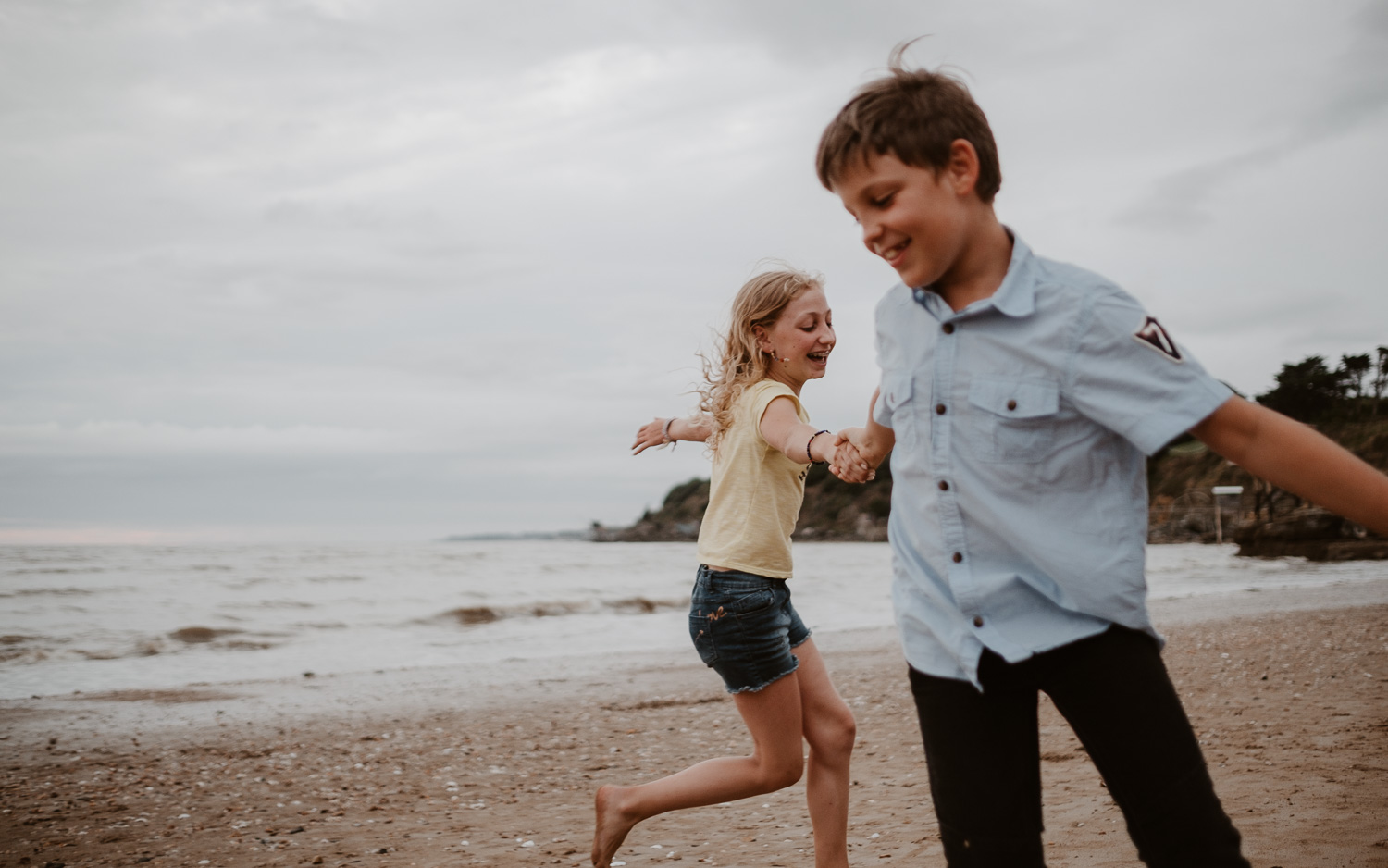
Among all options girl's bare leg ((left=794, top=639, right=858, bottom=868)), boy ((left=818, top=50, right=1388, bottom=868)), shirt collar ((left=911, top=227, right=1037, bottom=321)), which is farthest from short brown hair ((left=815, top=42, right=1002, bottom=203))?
girl's bare leg ((left=794, top=639, right=858, bottom=868))

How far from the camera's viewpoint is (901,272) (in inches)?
77.9

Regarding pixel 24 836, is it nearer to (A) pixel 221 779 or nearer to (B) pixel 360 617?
(A) pixel 221 779

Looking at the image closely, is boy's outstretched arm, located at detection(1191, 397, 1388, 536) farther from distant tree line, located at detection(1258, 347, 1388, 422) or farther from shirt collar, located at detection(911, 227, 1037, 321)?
distant tree line, located at detection(1258, 347, 1388, 422)

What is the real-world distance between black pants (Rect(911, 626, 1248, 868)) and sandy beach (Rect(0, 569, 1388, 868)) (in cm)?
205

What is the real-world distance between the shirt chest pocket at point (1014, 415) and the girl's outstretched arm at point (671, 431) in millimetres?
1816

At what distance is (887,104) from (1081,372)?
66 cm

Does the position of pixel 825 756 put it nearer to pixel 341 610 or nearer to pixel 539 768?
pixel 539 768

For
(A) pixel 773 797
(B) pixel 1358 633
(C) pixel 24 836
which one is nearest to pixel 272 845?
(C) pixel 24 836

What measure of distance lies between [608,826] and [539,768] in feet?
8.56

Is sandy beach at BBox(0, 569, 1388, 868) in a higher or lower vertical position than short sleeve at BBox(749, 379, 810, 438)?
lower

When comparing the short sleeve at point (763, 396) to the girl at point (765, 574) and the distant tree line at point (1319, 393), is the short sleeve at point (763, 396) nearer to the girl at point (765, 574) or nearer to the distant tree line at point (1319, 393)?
the girl at point (765, 574)

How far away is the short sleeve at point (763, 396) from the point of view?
315cm

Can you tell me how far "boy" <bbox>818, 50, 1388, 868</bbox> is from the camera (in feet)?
5.81

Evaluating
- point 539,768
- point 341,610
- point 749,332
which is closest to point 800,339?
point 749,332
